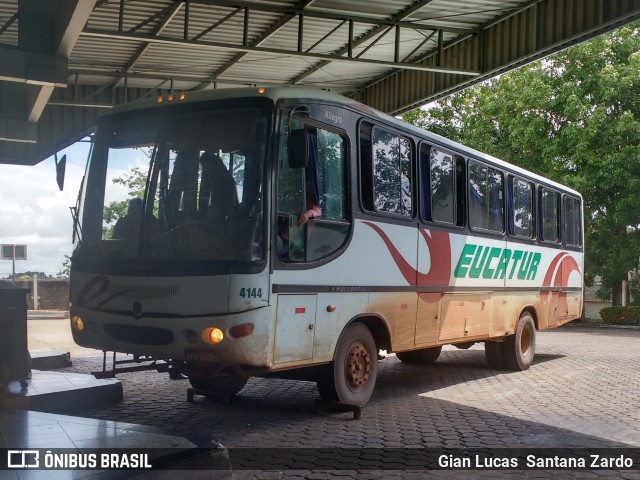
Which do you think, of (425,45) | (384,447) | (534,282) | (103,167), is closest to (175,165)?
(103,167)

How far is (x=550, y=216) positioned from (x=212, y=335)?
9.42 m

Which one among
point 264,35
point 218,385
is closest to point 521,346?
point 218,385

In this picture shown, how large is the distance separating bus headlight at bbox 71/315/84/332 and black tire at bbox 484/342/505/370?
24.8 feet

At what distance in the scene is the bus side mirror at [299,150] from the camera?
7.42 meters

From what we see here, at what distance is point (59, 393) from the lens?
8.48m

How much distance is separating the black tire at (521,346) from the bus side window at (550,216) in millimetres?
1680

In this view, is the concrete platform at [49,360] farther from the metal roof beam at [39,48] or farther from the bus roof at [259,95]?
the bus roof at [259,95]

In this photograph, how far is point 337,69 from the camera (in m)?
20.4

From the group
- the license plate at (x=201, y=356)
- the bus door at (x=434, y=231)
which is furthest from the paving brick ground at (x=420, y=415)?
the bus door at (x=434, y=231)

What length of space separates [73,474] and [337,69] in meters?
16.4

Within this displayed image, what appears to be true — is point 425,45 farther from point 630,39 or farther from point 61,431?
point 61,431

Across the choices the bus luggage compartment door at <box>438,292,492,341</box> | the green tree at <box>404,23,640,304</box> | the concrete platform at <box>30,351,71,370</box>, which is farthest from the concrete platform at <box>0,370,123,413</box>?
the green tree at <box>404,23,640,304</box>

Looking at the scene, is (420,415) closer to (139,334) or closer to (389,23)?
(139,334)

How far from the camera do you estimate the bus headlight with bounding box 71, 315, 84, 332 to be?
8.11 m
